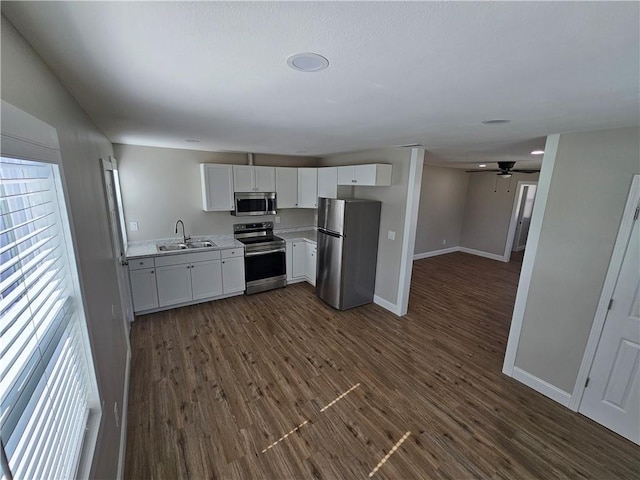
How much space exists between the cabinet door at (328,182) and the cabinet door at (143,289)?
283 centimetres

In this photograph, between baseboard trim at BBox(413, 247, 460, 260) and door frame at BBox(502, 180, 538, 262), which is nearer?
door frame at BBox(502, 180, 538, 262)

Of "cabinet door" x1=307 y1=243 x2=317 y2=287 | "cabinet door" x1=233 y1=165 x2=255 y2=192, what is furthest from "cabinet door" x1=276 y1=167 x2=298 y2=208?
"cabinet door" x1=307 y1=243 x2=317 y2=287

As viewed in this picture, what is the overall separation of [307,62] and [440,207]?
6.52 metres

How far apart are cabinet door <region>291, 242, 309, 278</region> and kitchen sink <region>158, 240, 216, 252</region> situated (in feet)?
4.50

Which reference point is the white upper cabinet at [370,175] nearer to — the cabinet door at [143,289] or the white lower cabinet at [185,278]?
the white lower cabinet at [185,278]

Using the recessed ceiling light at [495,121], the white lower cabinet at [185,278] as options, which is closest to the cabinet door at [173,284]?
the white lower cabinet at [185,278]

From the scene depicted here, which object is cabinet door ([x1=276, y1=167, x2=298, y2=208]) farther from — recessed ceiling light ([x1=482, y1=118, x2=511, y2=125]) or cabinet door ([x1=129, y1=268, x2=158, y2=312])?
recessed ceiling light ([x1=482, y1=118, x2=511, y2=125])

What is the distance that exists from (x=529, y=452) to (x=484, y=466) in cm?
42

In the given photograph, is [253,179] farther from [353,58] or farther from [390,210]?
[353,58]

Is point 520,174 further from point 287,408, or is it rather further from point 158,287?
point 158,287

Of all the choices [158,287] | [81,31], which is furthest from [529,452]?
[158,287]

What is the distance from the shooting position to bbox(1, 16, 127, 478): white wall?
865 mm

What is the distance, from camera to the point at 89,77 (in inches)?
50.3

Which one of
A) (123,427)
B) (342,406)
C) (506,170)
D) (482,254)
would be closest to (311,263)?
(342,406)
